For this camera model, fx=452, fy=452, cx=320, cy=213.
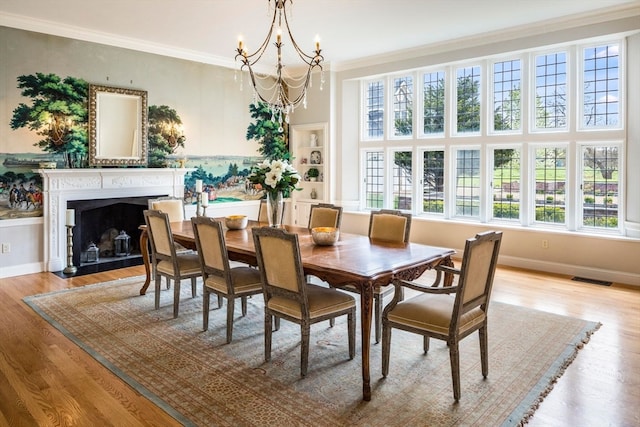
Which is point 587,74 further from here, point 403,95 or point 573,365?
point 573,365

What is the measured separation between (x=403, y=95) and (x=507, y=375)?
5252mm

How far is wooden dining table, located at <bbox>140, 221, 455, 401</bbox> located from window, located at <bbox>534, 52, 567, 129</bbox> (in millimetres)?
3519

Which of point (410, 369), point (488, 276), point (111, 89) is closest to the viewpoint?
point (488, 276)

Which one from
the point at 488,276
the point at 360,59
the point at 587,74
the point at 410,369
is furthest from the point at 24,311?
the point at 587,74

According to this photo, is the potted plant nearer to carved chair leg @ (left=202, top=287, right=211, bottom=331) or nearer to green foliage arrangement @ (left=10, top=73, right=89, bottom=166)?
green foliage arrangement @ (left=10, top=73, right=89, bottom=166)

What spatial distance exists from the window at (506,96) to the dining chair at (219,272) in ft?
14.3

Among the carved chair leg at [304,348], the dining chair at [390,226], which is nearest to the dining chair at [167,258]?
the carved chair leg at [304,348]

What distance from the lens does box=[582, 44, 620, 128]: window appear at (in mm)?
5359

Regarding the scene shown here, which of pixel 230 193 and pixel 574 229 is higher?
pixel 230 193

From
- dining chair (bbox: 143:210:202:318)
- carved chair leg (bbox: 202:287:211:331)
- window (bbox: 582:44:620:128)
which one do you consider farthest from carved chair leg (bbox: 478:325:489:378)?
window (bbox: 582:44:620:128)

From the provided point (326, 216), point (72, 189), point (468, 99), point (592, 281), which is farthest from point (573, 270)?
point (72, 189)

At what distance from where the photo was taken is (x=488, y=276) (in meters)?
2.79

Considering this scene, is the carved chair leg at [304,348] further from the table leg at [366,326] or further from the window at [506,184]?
the window at [506,184]

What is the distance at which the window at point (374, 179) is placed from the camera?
764 centimetres
